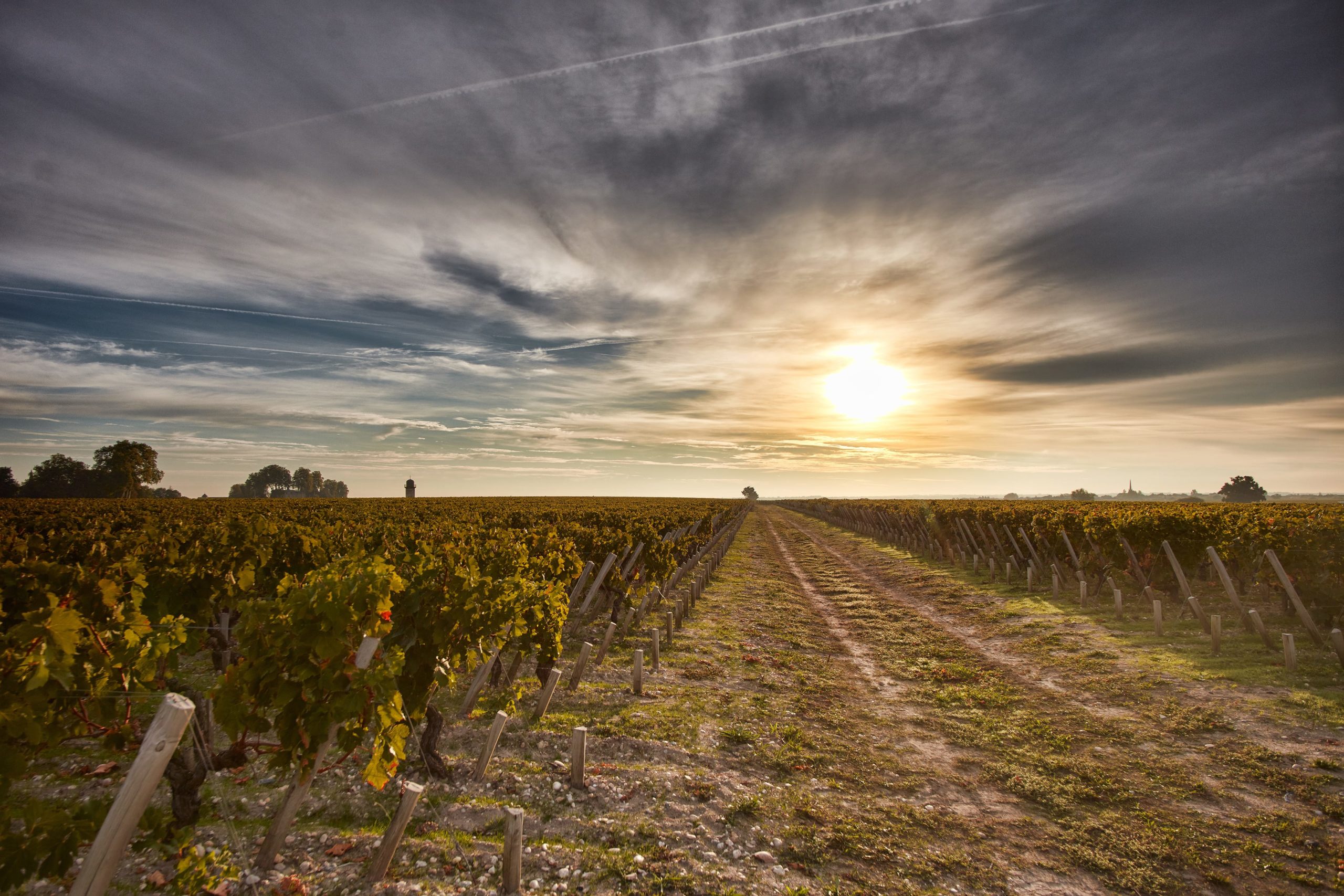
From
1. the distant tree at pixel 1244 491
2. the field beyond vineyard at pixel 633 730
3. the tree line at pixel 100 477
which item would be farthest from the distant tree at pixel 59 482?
the distant tree at pixel 1244 491

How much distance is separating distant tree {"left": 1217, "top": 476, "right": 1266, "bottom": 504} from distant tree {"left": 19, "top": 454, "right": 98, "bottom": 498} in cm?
17976

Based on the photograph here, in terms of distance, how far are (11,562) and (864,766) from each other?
510 inches

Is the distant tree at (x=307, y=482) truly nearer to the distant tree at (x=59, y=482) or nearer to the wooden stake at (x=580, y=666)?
the distant tree at (x=59, y=482)

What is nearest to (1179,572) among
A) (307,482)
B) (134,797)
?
(134,797)

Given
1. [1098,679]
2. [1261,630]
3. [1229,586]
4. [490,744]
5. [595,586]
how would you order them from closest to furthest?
[490,744] < [1098,679] < [1261,630] < [1229,586] < [595,586]

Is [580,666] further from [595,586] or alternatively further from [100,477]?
[100,477]

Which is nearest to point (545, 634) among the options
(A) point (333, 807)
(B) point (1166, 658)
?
(A) point (333, 807)

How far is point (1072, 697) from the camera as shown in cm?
1080

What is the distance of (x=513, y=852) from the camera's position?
4.99 metres

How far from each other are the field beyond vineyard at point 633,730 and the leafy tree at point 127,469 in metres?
96.5

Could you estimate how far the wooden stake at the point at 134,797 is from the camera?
2986mm

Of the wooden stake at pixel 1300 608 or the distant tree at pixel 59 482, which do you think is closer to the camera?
the wooden stake at pixel 1300 608

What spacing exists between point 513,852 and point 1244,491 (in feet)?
431

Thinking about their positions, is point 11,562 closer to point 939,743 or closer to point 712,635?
point 712,635
